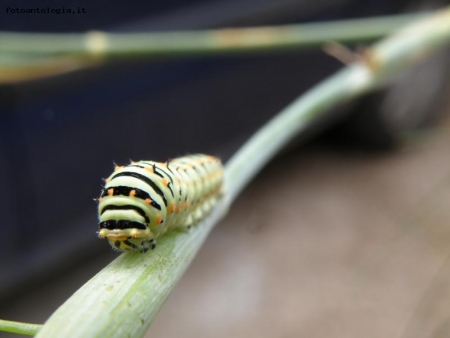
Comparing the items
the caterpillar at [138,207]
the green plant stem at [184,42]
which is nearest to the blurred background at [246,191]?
the green plant stem at [184,42]

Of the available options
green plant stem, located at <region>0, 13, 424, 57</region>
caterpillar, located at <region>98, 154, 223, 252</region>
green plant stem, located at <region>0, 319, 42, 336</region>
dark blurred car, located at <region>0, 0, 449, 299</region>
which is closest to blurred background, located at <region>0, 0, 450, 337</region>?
dark blurred car, located at <region>0, 0, 449, 299</region>

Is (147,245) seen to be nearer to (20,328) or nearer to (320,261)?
(20,328)

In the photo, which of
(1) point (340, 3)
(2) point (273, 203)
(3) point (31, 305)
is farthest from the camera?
(2) point (273, 203)

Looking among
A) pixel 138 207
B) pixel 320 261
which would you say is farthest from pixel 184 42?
pixel 320 261

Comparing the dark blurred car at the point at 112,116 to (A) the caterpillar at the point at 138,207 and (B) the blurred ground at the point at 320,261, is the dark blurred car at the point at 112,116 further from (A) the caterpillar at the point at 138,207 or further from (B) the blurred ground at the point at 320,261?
(A) the caterpillar at the point at 138,207

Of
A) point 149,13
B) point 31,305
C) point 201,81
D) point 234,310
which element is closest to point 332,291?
point 234,310

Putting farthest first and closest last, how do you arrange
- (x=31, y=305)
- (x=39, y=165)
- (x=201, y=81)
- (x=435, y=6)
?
(x=435, y=6)
(x=201, y=81)
(x=31, y=305)
(x=39, y=165)

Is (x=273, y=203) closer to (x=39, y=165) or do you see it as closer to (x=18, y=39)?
(x=39, y=165)
